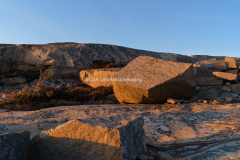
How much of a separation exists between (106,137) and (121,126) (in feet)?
0.68

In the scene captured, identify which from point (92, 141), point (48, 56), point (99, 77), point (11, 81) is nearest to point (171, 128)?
point (92, 141)

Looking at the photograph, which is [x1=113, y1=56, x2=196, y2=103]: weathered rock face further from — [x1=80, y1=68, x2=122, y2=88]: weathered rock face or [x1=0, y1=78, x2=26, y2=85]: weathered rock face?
[x1=0, y1=78, x2=26, y2=85]: weathered rock face

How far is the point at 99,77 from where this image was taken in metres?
11.4

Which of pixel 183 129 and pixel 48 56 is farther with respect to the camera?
pixel 48 56

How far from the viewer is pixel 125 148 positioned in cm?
193

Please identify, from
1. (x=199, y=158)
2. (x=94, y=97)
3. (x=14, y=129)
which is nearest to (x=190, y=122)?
(x=199, y=158)

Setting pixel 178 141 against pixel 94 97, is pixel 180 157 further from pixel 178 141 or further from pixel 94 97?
pixel 94 97

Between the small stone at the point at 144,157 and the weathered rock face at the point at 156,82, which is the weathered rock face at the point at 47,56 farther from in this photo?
the small stone at the point at 144,157

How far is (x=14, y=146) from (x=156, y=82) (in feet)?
15.7

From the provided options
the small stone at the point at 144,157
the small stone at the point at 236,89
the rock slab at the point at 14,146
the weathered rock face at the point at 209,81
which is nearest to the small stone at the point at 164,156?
the small stone at the point at 144,157

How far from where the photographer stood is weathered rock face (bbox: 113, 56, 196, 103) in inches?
237

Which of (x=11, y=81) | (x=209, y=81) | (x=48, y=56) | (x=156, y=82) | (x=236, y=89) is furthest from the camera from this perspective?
(x=48, y=56)

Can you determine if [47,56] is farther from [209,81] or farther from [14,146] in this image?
[14,146]

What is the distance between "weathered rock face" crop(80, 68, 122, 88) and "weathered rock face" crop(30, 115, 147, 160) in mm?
8589
